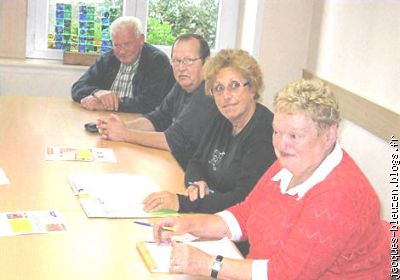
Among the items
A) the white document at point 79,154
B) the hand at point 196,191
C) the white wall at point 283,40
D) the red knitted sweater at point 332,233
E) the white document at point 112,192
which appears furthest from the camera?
the white wall at point 283,40

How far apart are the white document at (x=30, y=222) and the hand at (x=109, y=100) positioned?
6.04 ft

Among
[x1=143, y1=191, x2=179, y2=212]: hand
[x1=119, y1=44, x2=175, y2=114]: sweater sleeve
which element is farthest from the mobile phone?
[x1=143, y1=191, x2=179, y2=212]: hand

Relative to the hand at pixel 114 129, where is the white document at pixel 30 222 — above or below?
below

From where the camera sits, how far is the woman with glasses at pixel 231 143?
2.29 meters

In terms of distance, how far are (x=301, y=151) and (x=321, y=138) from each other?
7 cm

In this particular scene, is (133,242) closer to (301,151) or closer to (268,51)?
(301,151)

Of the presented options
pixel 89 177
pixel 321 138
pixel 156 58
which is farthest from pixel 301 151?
pixel 156 58

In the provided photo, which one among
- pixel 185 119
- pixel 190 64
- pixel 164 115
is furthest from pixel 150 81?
pixel 185 119

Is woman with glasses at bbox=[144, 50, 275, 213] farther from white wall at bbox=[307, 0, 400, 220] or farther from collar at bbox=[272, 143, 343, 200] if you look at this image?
white wall at bbox=[307, 0, 400, 220]

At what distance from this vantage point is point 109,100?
3.81 metres

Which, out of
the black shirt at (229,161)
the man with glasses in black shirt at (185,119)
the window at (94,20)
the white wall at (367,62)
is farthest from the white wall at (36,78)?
the black shirt at (229,161)

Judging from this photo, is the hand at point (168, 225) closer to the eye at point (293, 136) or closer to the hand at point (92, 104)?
the eye at point (293, 136)

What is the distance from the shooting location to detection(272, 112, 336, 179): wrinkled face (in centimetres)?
167

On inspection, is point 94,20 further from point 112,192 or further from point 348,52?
point 112,192
